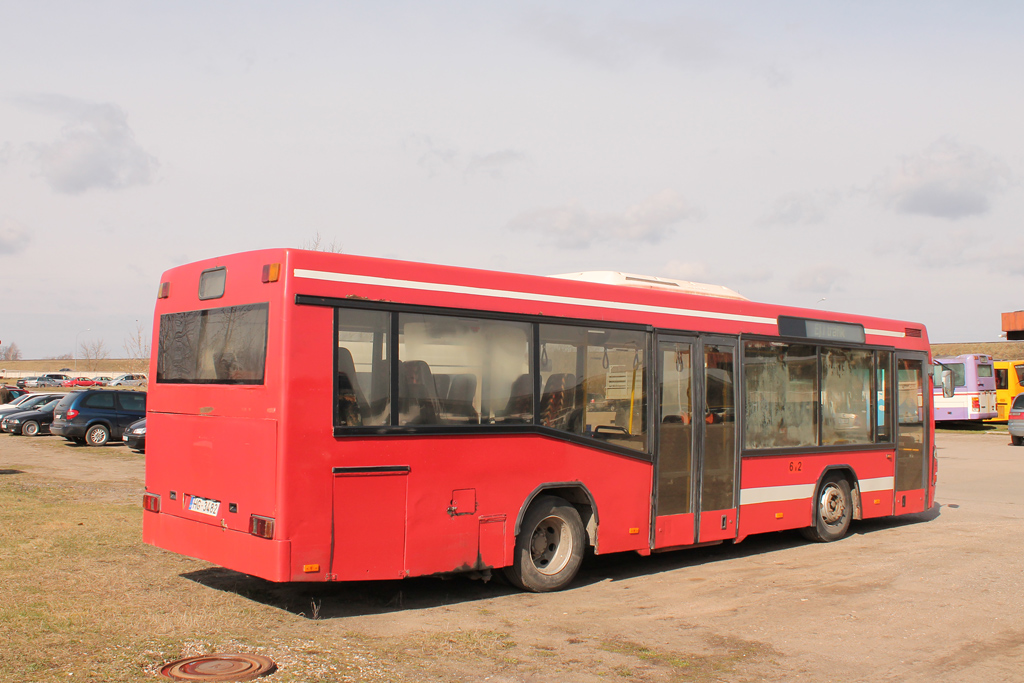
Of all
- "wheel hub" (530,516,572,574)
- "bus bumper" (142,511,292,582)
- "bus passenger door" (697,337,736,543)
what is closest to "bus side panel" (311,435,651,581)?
→ "bus bumper" (142,511,292,582)

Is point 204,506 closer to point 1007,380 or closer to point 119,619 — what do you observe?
point 119,619

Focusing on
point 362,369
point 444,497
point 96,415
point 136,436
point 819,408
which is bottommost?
point 136,436

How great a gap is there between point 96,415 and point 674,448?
2180cm

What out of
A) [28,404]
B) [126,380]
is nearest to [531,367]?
[28,404]

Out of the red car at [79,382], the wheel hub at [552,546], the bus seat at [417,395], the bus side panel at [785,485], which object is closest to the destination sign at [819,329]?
the bus side panel at [785,485]

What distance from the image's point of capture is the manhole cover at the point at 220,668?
5426mm

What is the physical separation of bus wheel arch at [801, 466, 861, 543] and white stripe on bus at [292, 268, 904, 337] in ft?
7.52

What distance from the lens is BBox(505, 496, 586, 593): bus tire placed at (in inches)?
324

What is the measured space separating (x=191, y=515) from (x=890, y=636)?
18.6 feet

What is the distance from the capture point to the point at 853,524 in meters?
13.3

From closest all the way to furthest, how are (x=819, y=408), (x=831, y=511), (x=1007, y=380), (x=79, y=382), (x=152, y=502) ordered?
(x=152, y=502) → (x=819, y=408) → (x=831, y=511) → (x=1007, y=380) → (x=79, y=382)

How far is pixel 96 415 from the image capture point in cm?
2633

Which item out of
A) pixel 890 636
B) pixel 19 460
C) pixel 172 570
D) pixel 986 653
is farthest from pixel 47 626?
pixel 19 460

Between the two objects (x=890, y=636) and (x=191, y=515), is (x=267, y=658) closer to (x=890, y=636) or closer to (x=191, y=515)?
(x=191, y=515)
